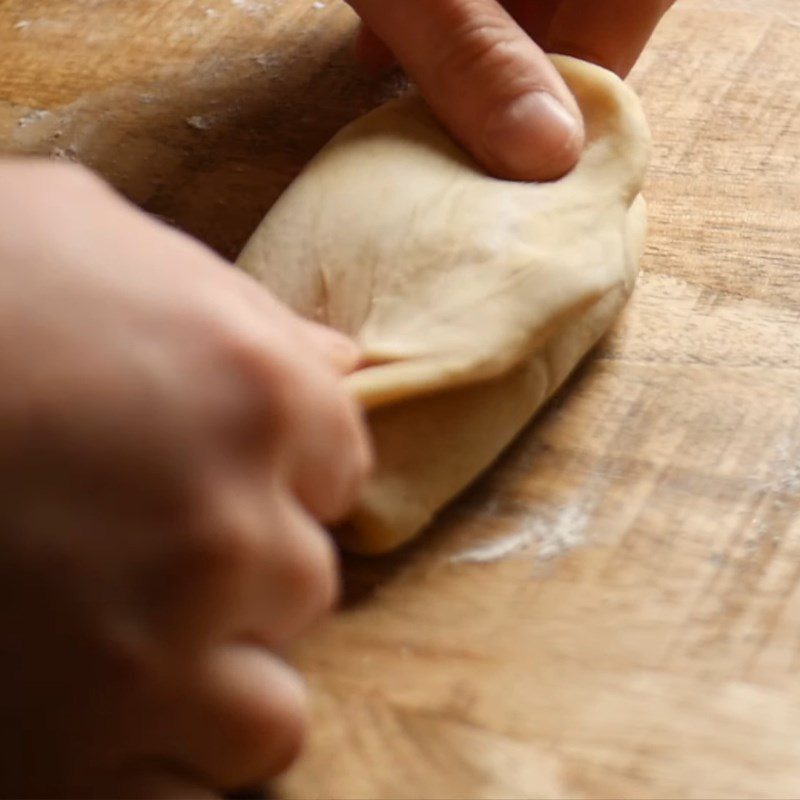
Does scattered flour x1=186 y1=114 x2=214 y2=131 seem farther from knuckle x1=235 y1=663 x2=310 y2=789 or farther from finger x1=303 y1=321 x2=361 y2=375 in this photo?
knuckle x1=235 y1=663 x2=310 y2=789

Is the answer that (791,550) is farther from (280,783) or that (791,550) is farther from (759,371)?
(280,783)

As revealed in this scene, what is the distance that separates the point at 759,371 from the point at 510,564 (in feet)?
0.93

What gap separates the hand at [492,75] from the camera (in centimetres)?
94

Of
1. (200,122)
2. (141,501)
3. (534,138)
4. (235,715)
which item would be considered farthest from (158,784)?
(200,122)

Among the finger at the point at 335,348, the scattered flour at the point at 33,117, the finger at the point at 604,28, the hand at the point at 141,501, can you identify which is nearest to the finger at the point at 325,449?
the hand at the point at 141,501

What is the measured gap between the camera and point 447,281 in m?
0.86

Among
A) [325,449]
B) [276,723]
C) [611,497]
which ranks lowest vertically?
[611,497]

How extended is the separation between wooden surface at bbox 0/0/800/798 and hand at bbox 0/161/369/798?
0.58 feet

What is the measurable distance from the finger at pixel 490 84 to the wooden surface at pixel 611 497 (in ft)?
0.57

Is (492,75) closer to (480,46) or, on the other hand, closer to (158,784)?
(480,46)

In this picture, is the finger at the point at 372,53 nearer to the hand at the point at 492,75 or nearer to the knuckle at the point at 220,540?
the hand at the point at 492,75

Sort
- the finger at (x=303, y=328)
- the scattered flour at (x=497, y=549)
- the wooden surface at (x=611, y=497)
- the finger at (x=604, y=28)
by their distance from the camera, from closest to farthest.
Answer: the finger at (x=303, y=328) < the wooden surface at (x=611, y=497) < the scattered flour at (x=497, y=549) < the finger at (x=604, y=28)

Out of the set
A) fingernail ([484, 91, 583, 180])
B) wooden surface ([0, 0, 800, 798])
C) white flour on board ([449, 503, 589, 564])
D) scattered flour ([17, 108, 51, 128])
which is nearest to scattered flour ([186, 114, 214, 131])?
wooden surface ([0, 0, 800, 798])

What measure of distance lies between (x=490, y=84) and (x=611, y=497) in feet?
1.18
